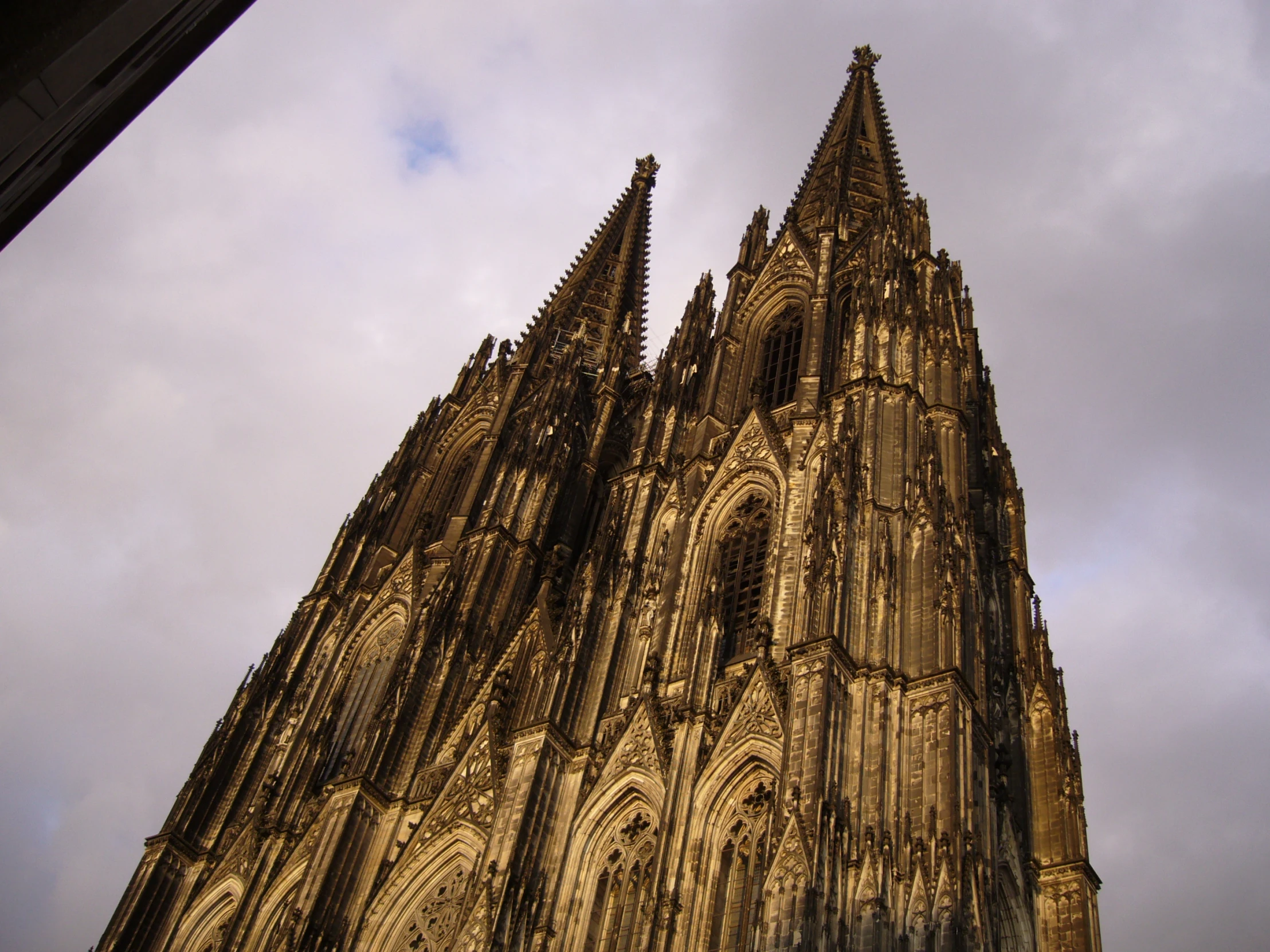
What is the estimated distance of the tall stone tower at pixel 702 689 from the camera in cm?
1811

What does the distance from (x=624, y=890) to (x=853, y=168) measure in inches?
1176

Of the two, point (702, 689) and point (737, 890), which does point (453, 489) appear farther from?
point (737, 890)

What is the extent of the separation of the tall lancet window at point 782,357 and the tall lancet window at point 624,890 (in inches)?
523

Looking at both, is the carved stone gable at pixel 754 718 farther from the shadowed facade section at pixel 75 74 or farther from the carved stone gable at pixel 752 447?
the shadowed facade section at pixel 75 74

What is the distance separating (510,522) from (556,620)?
13.9 ft

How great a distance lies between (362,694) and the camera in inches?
1199

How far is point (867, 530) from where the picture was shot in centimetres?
2250

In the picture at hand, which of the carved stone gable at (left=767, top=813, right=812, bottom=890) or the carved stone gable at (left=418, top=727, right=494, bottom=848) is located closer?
the carved stone gable at (left=767, top=813, right=812, bottom=890)

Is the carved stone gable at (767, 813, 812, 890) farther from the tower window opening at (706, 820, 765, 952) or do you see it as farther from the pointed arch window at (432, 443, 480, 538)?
the pointed arch window at (432, 443, 480, 538)

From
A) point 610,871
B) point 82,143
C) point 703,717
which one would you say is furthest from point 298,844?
point 82,143

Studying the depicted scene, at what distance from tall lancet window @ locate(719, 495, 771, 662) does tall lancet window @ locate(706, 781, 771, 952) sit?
3.72m

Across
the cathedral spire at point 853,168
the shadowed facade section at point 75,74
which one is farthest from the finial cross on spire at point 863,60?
the shadowed facade section at point 75,74

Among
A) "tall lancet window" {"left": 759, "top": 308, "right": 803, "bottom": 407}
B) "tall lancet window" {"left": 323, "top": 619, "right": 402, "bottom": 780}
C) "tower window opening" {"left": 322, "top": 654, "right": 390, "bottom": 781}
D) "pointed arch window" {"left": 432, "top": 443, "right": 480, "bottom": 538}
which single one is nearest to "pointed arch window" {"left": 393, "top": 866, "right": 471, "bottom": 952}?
"tall lancet window" {"left": 323, "top": 619, "right": 402, "bottom": 780}

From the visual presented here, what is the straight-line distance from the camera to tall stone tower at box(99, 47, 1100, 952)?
59.4 feet
